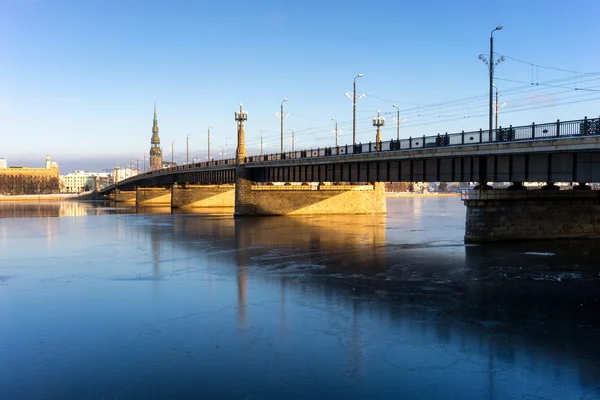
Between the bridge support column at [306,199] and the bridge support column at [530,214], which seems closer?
the bridge support column at [530,214]

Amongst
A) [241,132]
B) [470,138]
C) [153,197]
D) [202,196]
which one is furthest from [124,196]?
[470,138]

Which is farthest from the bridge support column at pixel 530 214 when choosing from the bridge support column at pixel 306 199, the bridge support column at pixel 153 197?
the bridge support column at pixel 153 197

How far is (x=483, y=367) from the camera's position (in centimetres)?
1348

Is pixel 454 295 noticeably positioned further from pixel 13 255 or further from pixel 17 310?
pixel 13 255

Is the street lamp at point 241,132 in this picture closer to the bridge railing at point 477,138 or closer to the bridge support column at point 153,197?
the bridge railing at point 477,138

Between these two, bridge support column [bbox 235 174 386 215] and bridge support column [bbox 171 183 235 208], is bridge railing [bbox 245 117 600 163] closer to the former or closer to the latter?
bridge support column [bbox 235 174 386 215]

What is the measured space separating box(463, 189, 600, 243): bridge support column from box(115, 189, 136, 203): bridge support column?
13407 centimetres

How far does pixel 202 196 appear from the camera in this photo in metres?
111

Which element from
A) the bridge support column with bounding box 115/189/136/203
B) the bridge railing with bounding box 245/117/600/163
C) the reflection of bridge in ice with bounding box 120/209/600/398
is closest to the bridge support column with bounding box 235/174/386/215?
the bridge railing with bounding box 245/117/600/163

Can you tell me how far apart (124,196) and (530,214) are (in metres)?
139

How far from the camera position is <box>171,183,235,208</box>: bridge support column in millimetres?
111375

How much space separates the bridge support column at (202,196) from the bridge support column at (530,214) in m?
77.4

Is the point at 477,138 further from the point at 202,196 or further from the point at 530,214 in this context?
the point at 202,196

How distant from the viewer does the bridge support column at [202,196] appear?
11138 centimetres
